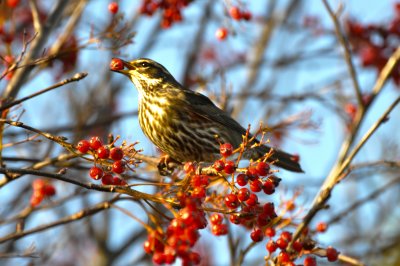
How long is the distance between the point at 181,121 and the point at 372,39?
3294 millimetres

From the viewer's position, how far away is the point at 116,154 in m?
3.24

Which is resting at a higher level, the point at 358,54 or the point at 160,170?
the point at 358,54

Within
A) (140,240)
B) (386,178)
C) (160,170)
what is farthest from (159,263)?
(386,178)

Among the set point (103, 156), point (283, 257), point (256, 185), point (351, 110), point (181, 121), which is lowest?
point (283, 257)

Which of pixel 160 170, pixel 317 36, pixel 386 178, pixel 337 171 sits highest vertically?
pixel 317 36

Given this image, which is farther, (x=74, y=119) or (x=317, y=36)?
(x=317, y=36)

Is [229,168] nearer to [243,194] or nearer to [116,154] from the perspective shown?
[243,194]

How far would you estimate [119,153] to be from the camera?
128 inches

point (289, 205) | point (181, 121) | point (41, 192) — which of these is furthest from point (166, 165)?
point (289, 205)

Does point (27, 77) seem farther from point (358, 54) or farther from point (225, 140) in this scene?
point (358, 54)

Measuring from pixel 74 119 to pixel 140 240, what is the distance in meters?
2.14

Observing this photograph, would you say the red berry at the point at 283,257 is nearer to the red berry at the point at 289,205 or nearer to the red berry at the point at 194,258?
the red berry at the point at 289,205

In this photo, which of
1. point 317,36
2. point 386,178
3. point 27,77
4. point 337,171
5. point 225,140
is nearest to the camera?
point 337,171

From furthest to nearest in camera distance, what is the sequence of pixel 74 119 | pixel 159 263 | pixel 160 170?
pixel 74 119, pixel 160 170, pixel 159 263
